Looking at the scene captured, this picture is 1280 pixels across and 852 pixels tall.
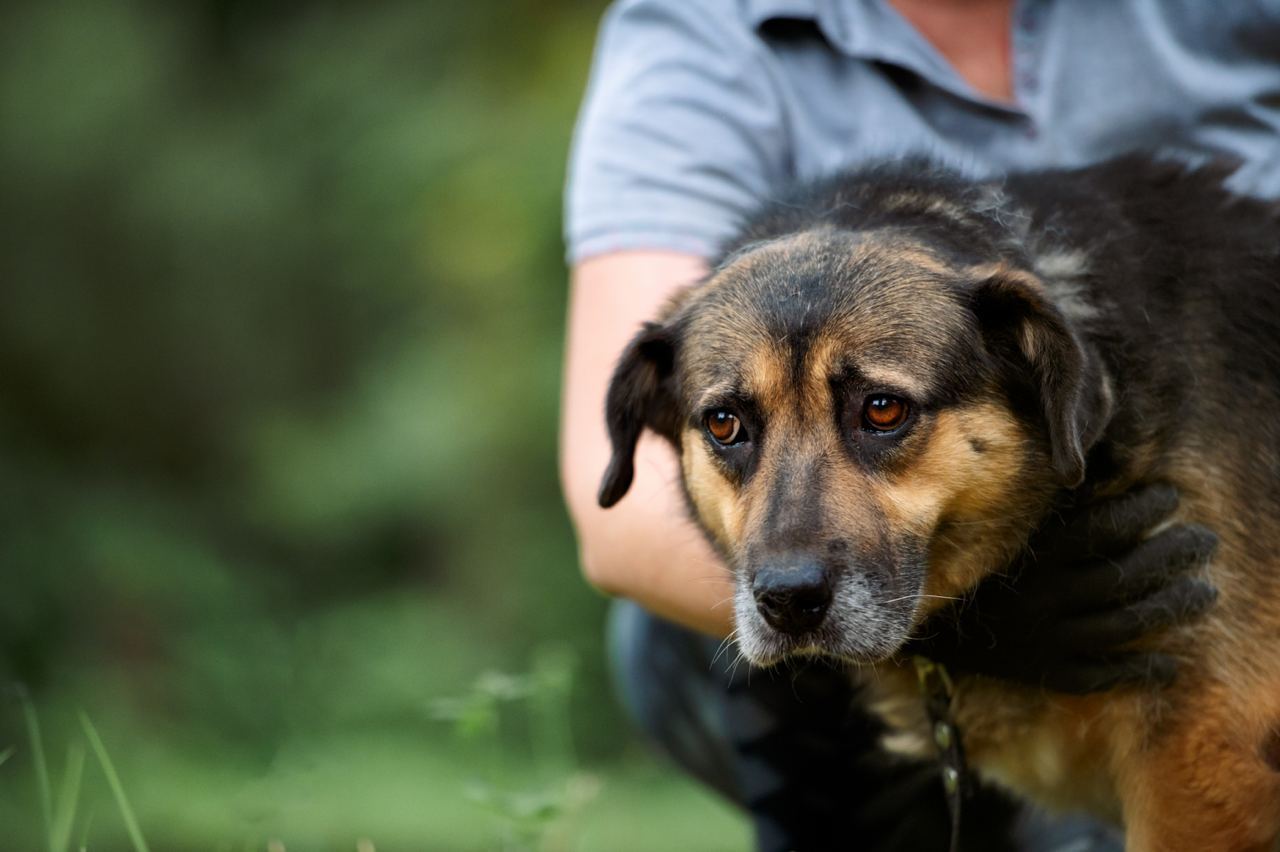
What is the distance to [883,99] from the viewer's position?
11.8ft

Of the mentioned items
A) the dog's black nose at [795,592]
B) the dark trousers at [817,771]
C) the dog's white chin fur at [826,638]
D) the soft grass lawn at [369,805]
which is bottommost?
the soft grass lawn at [369,805]

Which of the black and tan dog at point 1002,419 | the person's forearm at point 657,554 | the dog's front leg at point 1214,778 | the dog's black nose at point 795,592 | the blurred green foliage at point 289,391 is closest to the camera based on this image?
the dog's black nose at point 795,592

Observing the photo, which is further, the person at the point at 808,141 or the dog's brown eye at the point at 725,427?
the person at the point at 808,141

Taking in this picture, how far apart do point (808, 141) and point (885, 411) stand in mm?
1303

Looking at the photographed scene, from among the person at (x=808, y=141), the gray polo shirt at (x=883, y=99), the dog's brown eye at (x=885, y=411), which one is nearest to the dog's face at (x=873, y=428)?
the dog's brown eye at (x=885, y=411)

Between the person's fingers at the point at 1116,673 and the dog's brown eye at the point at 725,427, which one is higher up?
the dog's brown eye at the point at 725,427

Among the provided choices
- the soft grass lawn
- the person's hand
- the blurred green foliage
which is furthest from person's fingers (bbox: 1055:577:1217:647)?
the blurred green foliage

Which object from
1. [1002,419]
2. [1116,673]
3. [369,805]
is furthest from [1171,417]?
[369,805]

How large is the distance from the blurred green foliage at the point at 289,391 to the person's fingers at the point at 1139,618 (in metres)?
3.50

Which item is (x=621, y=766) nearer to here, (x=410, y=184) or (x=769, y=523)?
(x=410, y=184)

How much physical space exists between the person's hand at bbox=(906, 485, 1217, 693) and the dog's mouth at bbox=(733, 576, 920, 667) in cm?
24

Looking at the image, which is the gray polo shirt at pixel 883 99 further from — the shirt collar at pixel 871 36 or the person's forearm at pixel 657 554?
the person's forearm at pixel 657 554

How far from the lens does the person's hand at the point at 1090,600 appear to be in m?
2.67

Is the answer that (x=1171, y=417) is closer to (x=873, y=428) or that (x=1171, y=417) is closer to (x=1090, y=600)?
(x=1090, y=600)
